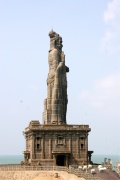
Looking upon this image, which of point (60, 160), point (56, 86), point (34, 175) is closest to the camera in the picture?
point (34, 175)

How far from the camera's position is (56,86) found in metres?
74.4

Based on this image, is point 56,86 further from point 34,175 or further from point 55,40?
point 34,175

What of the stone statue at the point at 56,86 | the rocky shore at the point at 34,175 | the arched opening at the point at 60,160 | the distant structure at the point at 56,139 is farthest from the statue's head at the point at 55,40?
the rocky shore at the point at 34,175

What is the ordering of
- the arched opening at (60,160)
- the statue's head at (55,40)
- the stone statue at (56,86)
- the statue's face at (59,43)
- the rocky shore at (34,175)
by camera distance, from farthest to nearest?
the statue's face at (59,43)
the statue's head at (55,40)
the stone statue at (56,86)
the arched opening at (60,160)
the rocky shore at (34,175)

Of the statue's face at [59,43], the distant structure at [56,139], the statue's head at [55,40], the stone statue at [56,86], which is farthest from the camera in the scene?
the statue's face at [59,43]

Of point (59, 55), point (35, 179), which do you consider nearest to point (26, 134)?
point (59, 55)

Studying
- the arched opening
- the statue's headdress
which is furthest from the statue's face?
the arched opening

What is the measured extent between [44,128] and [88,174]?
16.2 meters

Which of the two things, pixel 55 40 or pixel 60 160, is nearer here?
pixel 60 160

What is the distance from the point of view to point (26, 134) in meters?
77.3

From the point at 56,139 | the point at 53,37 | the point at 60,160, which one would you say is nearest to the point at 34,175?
the point at 56,139

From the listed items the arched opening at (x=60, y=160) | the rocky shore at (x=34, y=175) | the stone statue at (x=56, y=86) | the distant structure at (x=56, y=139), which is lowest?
the rocky shore at (x=34, y=175)

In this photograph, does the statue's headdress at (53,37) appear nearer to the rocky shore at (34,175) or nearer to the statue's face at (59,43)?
the statue's face at (59,43)

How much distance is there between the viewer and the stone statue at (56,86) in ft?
242
